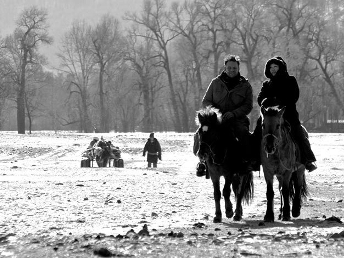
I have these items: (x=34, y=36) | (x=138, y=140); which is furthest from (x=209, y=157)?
(x=34, y=36)

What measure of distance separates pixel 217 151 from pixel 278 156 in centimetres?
97

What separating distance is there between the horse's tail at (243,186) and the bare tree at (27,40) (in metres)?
62.9

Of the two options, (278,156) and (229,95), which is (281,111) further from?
(229,95)

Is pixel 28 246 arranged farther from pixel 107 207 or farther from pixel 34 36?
pixel 34 36

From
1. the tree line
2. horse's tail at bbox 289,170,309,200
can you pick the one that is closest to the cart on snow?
horse's tail at bbox 289,170,309,200

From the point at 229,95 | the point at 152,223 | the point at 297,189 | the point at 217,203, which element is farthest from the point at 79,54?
the point at 152,223

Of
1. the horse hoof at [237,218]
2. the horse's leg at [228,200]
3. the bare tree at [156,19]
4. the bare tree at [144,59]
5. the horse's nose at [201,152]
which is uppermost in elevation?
the bare tree at [156,19]

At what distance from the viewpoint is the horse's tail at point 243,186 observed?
39.0ft

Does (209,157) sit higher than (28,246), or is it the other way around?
(209,157)

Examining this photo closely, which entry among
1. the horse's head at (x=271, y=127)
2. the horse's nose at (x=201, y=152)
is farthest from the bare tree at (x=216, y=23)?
the horse's nose at (x=201, y=152)

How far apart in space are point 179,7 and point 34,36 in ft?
51.6

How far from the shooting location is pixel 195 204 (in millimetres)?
14078

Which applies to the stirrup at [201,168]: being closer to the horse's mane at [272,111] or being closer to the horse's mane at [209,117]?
the horse's mane at [209,117]

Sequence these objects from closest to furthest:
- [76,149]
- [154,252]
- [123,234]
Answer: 1. [154,252]
2. [123,234]
3. [76,149]
